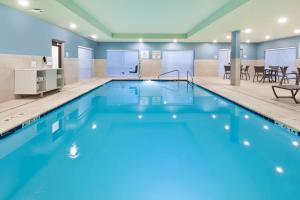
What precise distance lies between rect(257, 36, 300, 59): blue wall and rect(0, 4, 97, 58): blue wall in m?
10.9

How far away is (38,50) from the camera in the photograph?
29.6ft

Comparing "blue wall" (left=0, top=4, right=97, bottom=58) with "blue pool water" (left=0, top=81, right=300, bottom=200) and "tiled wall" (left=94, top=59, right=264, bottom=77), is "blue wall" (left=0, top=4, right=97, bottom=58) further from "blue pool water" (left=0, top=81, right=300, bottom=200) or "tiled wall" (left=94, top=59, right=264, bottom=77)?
"tiled wall" (left=94, top=59, right=264, bottom=77)

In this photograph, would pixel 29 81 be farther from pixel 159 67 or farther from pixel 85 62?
pixel 159 67

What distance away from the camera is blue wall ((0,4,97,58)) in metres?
6.99

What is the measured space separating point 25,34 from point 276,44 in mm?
13182

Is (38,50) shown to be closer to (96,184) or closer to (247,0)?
(247,0)

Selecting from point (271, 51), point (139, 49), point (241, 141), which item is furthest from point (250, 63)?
point (241, 141)

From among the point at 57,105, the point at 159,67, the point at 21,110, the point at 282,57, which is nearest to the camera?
the point at 21,110

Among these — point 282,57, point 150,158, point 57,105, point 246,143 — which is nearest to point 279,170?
point 246,143

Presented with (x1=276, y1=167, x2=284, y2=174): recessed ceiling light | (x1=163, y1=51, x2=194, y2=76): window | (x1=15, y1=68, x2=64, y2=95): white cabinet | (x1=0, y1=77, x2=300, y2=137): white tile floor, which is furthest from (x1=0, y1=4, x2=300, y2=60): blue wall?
(x1=276, y1=167, x2=284, y2=174): recessed ceiling light

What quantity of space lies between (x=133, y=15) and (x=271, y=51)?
10.5 metres

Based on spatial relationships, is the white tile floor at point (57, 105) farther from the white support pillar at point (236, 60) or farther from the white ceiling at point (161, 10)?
the white support pillar at point (236, 60)

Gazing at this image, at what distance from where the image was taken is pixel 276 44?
16172 millimetres

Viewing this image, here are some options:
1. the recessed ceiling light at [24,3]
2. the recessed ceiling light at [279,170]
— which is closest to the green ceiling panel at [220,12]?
the recessed ceiling light at [279,170]
